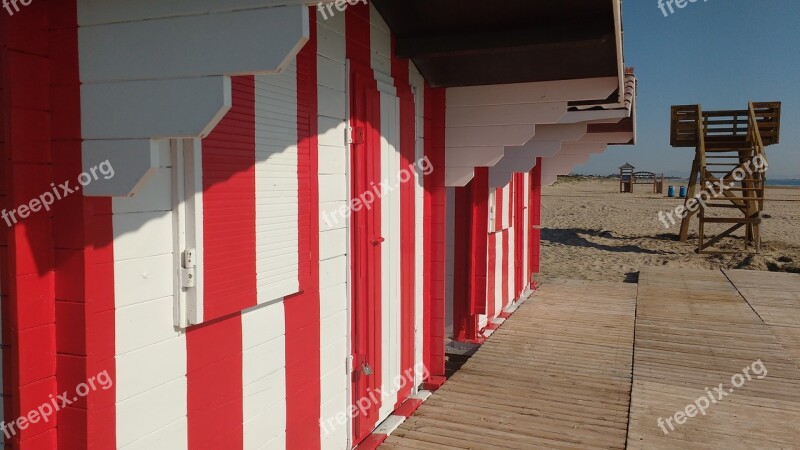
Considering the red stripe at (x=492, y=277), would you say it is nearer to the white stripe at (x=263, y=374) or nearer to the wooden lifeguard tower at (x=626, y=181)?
the white stripe at (x=263, y=374)

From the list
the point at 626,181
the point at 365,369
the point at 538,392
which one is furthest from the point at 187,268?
the point at 626,181

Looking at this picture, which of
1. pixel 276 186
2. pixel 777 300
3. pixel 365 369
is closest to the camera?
pixel 276 186

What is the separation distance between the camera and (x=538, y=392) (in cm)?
450

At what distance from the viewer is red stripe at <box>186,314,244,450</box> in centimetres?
221

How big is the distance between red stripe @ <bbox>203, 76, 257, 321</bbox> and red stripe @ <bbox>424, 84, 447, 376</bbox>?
2.09 m

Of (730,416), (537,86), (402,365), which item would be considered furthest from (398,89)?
(730,416)

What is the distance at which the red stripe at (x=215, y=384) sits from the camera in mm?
2215

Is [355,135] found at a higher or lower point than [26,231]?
higher

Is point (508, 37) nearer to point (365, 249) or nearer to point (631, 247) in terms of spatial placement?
point (365, 249)

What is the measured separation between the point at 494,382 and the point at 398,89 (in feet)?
7.44

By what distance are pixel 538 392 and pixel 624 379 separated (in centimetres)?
79

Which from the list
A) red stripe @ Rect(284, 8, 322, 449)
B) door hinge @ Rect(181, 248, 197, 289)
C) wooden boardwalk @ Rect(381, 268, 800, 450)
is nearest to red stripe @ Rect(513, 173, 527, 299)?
wooden boardwalk @ Rect(381, 268, 800, 450)

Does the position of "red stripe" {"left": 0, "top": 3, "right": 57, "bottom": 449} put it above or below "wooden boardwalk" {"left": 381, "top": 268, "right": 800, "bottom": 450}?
above

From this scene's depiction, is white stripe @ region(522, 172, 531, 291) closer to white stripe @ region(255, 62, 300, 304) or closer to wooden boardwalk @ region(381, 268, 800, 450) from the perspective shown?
wooden boardwalk @ region(381, 268, 800, 450)
